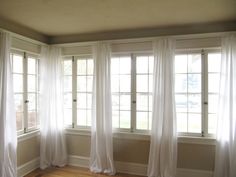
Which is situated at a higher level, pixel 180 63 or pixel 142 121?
pixel 180 63

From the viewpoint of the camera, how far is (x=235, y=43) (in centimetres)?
291

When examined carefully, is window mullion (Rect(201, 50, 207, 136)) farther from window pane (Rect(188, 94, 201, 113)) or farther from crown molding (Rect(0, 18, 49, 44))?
crown molding (Rect(0, 18, 49, 44))

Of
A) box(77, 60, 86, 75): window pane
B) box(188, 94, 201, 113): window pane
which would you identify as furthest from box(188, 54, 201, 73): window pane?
box(77, 60, 86, 75): window pane

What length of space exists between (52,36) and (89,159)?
100 inches

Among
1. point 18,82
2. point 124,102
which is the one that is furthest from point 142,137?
→ point 18,82

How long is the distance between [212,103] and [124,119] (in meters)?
1.52

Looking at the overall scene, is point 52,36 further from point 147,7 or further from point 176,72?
point 176,72

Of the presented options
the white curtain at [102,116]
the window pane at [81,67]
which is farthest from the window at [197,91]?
the window pane at [81,67]

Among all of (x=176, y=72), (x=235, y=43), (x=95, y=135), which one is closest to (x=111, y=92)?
(x=95, y=135)

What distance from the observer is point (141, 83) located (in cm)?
348

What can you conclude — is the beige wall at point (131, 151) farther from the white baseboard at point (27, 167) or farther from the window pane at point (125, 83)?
the window pane at point (125, 83)

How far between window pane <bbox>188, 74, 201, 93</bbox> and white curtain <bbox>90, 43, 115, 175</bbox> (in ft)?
4.57

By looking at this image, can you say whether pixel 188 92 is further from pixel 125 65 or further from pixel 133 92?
pixel 125 65

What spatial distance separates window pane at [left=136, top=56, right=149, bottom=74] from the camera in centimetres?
345
